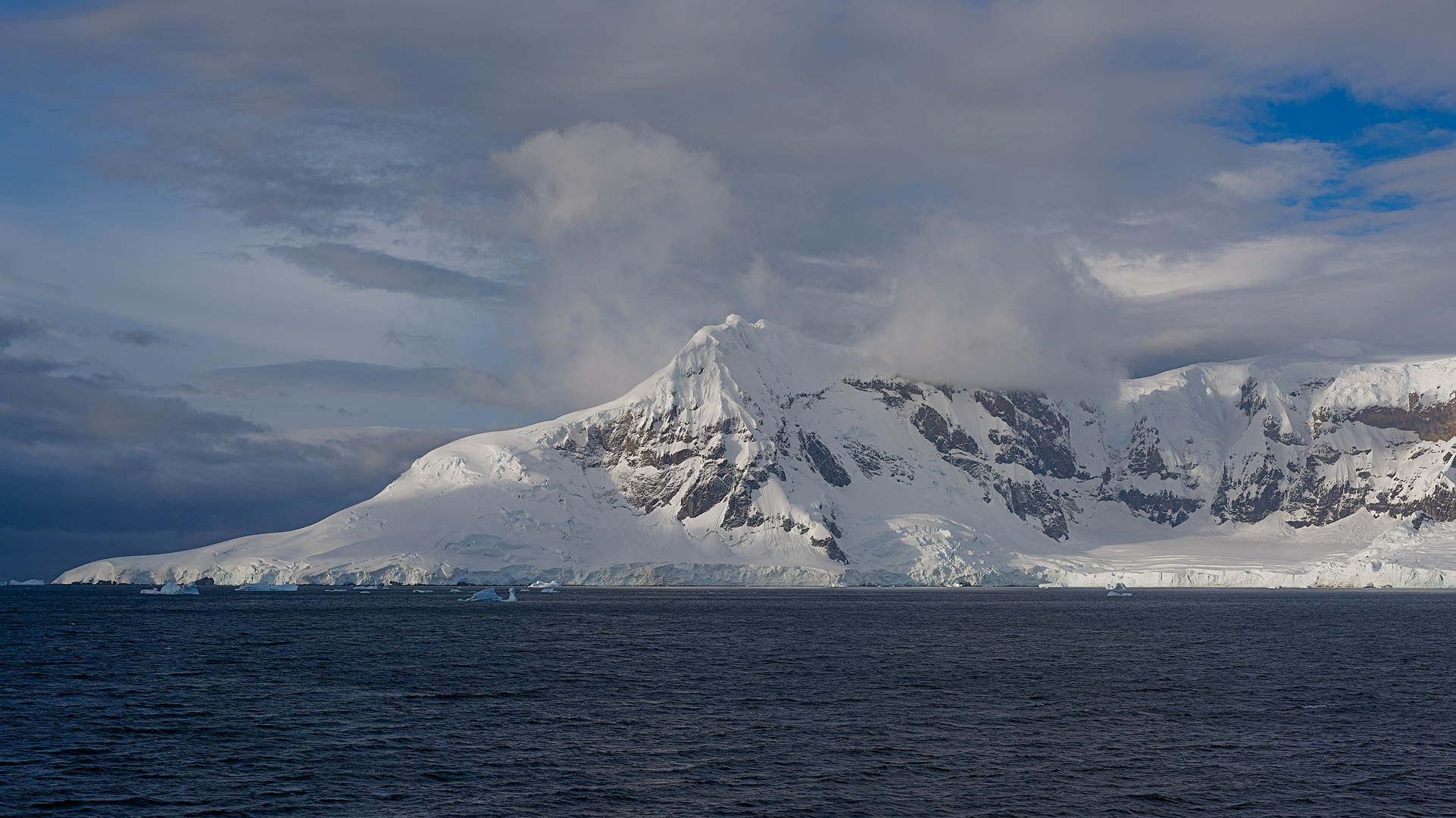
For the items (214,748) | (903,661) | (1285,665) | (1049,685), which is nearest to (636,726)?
(214,748)

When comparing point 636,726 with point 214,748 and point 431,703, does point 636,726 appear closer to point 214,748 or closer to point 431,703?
point 431,703

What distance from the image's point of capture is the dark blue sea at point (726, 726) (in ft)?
153

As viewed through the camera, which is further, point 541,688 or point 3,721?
point 541,688

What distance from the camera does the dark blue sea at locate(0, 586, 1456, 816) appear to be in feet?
153

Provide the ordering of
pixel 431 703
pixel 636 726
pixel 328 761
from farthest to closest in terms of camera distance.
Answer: pixel 431 703 → pixel 636 726 → pixel 328 761

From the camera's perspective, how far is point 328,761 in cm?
5262

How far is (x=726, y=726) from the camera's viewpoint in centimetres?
6278

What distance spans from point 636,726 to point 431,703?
49.9 ft

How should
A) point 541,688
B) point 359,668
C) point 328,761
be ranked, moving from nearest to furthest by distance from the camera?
point 328,761 < point 541,688 < point 359,668

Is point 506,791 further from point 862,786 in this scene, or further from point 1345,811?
point 1345,811

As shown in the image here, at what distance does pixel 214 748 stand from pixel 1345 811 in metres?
49.8

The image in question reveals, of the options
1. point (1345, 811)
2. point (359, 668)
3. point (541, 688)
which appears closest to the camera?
point (1345, 811)

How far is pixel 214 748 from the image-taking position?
5569 centimetres

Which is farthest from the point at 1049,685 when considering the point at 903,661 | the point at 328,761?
the point at 328,761
